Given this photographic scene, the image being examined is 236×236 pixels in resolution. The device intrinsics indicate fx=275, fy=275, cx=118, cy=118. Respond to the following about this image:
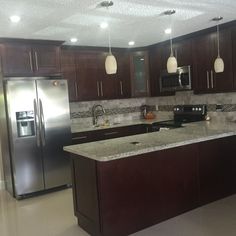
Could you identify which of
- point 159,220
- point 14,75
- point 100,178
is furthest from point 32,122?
point 159,220

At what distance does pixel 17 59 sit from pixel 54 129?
1193 mm

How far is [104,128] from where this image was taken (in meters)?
4.86

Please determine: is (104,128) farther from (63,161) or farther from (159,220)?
(159,220)

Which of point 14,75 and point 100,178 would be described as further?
point 14,75

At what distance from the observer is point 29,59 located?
13.9ft

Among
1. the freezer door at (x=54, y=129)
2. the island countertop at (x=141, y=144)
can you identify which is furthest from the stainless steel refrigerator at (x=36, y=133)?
the island countertop at (x=141, y=144)

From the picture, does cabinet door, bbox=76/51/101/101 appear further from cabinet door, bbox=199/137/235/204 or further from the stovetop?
cabinet door, bbox=199/137/235/204

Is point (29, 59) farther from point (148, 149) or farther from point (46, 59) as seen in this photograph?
point (148, 149)

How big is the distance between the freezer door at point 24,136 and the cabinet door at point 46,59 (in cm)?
37

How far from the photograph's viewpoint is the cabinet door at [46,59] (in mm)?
4318

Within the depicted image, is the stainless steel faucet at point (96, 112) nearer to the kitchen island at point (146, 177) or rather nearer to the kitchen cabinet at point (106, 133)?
the kitchen cabinet at point (106, 133)

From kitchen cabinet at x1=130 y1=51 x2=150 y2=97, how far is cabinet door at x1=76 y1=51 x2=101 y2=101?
2.35 ft

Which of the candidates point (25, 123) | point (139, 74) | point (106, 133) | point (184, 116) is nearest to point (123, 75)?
point (139, 74)

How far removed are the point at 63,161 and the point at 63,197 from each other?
1.97 feet
